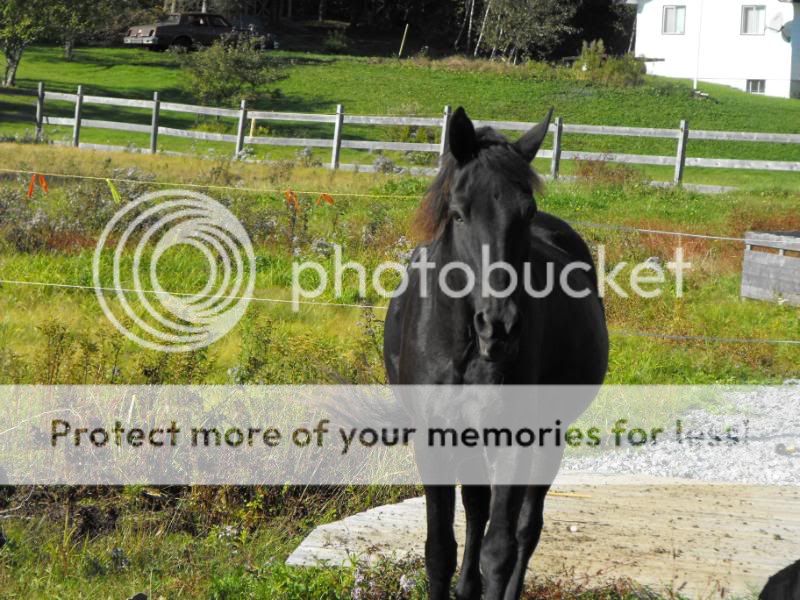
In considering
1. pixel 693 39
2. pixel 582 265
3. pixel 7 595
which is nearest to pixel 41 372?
pixel 7 595

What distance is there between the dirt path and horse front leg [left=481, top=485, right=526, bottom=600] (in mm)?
1002

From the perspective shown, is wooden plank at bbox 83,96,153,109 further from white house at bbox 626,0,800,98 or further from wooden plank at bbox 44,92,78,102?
white house at bbox 626,0,800,98

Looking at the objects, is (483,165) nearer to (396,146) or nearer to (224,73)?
(396,146)

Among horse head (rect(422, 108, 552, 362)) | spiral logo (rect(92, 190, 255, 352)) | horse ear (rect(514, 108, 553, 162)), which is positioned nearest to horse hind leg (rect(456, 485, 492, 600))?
horse head (rect(422, 108, 552, 362))

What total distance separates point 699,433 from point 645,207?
9.28 m

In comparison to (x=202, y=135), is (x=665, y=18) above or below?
above

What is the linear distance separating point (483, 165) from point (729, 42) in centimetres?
4852

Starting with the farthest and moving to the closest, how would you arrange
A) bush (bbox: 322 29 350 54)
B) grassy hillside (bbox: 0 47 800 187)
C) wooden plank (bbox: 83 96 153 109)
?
bush (bbox: 322 29 350 54) < grassy hillside (bbox: 0 47 800 187) < wooden plank (bbox: 83 96 153 109)

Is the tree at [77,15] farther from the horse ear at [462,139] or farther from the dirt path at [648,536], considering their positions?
the horse ear at [462,139]

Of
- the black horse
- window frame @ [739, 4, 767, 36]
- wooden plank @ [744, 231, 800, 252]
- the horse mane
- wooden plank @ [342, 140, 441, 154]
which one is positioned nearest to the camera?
the black horse

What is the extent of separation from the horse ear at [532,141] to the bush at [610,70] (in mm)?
40595

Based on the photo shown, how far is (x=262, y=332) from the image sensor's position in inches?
331

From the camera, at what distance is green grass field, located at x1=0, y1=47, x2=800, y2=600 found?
17.5 ft

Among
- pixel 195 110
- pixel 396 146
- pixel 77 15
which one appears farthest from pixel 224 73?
pixel 396 146
